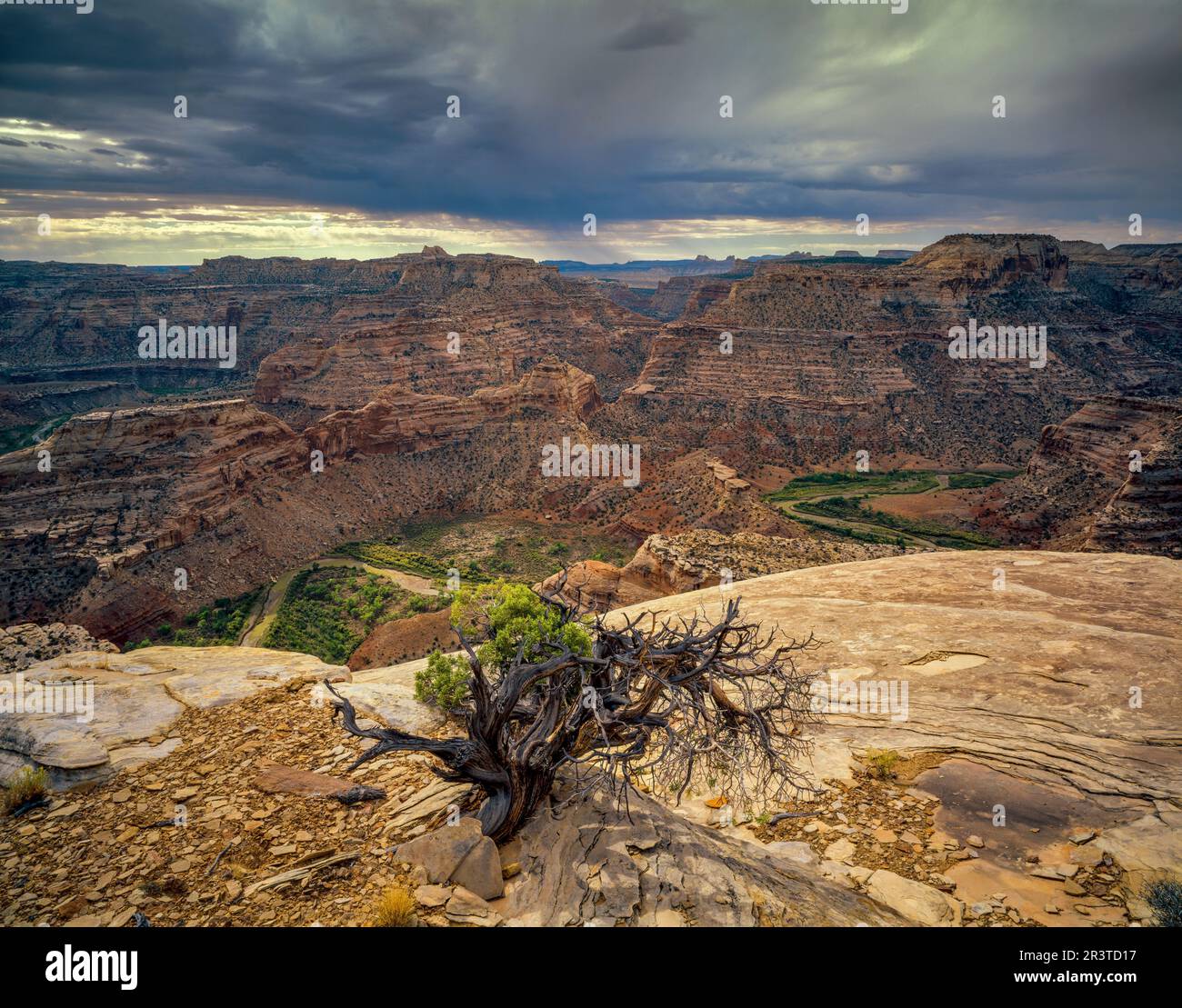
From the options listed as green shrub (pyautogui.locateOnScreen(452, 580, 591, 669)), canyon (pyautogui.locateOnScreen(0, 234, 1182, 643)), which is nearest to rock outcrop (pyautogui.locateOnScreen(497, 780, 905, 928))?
green shrub (pyautogui.locateOnScreen(452, 580, 591, 669))

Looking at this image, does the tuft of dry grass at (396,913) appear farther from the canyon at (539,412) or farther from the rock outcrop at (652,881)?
the canyon at (539,412)

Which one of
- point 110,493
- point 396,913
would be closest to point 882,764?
point 396,913

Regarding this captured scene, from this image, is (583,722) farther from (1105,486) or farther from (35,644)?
(1105,486)

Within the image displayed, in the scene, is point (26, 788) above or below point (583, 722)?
below

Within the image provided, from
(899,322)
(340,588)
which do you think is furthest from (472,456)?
(899,322)

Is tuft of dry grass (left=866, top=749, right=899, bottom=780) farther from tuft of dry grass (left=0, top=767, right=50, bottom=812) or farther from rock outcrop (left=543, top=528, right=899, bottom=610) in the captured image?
rock outcrop (left=543, top=528, right=899, bottom=610)

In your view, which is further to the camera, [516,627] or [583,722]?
[516,627]
